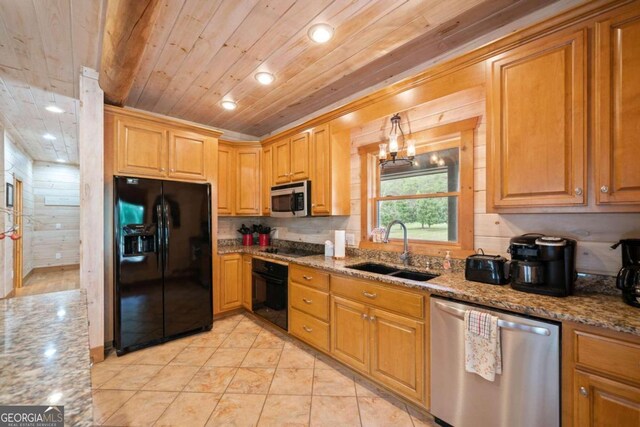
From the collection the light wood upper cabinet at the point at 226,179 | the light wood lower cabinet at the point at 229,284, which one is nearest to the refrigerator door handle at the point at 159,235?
the light wood lower cabinet at the point at 229,284

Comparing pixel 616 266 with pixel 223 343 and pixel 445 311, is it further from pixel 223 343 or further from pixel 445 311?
pixel 223 343

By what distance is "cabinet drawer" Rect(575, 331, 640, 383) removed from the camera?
3.72 feet

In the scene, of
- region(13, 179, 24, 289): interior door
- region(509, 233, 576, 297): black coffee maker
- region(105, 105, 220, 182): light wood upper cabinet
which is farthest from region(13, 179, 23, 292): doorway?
region(509, 233, 576, 297): black coffee maker

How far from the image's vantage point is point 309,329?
8.66 feet

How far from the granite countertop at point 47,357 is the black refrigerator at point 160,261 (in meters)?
1.25

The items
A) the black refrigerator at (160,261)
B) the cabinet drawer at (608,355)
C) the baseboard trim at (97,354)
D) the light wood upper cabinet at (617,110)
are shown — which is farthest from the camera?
the black refrigerator at (160,261)

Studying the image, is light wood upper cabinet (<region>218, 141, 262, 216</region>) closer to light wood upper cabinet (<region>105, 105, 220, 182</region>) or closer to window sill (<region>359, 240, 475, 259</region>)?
light wood upper cabinet (<region>105, 105, 220, 182</region>)

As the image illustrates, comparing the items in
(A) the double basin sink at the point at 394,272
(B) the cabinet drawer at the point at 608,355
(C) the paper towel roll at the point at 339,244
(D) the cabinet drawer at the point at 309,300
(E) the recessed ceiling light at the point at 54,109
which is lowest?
(D) the cabinet drawer at the point at 309,300

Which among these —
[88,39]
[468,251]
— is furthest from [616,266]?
[88,39]

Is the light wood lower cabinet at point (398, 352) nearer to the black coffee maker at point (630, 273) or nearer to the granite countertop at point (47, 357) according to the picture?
the black coffee maker at point (630, 273)

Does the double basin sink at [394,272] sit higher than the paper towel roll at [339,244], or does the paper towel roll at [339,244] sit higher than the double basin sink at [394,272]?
the paper towel roll at [339,244]

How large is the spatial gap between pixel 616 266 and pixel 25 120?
609 cm

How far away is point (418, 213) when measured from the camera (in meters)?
2.64

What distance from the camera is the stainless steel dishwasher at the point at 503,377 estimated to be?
1.32 metres
